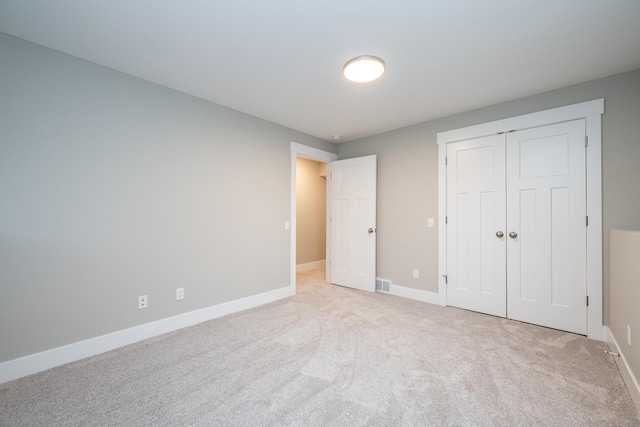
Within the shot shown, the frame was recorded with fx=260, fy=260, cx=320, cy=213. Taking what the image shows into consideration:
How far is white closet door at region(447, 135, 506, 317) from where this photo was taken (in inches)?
117

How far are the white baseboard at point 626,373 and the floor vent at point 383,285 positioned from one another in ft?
7.18

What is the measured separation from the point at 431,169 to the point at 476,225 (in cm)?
90

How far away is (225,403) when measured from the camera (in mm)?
1590

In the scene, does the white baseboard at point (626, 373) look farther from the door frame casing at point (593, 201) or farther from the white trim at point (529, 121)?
the white trim at point (529, 121)

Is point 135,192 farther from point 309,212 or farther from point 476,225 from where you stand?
point 476,225

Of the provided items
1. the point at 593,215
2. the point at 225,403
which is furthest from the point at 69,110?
the point at 593,215

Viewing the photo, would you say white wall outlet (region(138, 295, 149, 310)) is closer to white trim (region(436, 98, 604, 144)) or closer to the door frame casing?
white trim (region(436, 98, 604, 144))

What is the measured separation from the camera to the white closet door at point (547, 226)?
2.52 m

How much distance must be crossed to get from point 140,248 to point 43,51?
5.47 ft

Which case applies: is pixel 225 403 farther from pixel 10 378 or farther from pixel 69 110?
pixel 69 110

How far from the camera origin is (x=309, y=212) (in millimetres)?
5621

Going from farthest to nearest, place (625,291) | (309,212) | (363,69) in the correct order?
(309,212) < (363,69) < (625,291)

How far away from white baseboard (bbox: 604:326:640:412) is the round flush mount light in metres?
2.75

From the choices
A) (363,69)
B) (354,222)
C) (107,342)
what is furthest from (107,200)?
(354,222)
